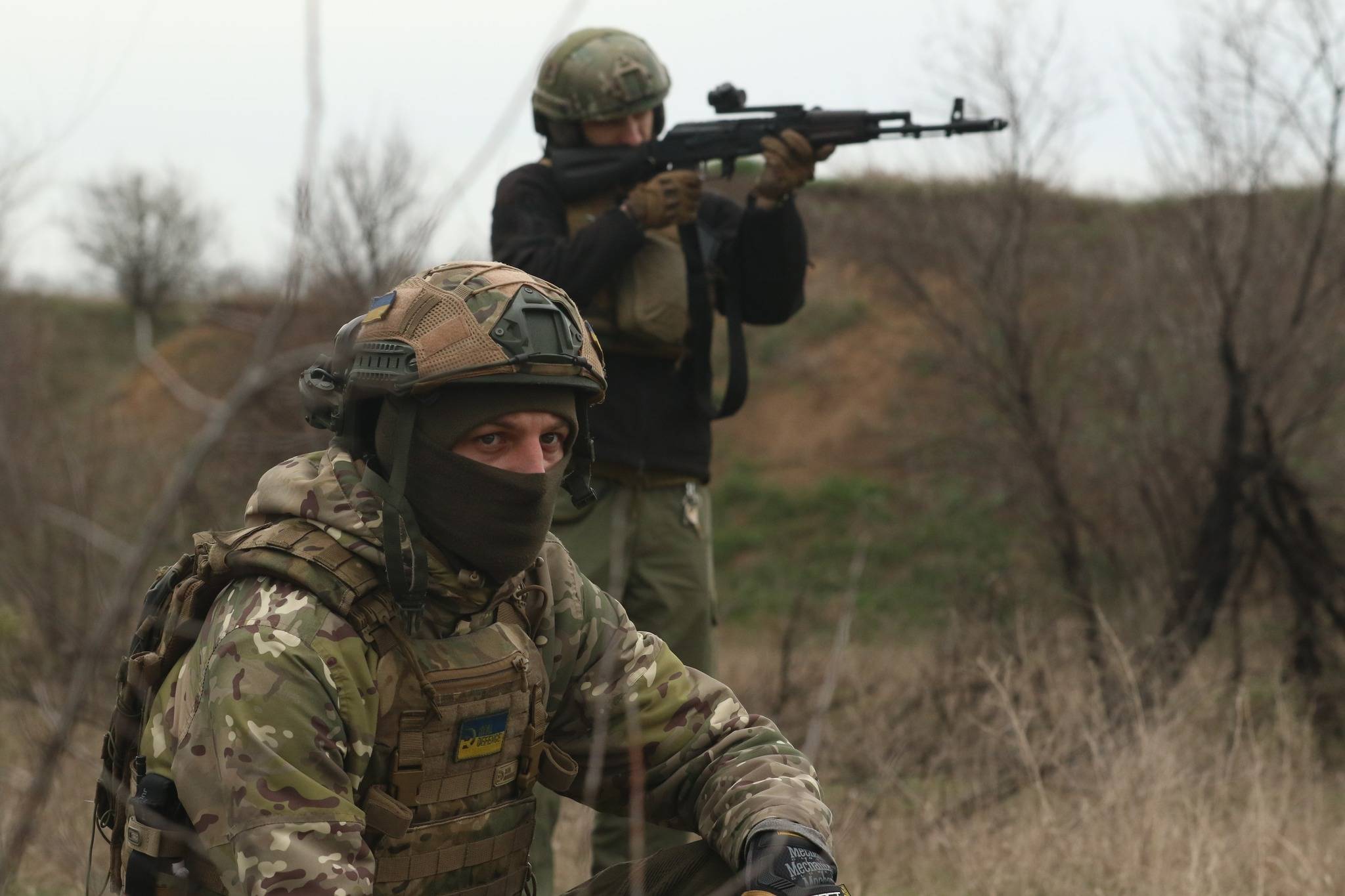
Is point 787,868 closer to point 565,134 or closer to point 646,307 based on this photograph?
point 646,307

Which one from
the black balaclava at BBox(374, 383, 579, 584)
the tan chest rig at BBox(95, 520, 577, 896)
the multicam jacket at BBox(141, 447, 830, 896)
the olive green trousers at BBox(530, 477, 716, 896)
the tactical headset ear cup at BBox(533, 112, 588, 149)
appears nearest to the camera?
the multicam jacket at BBox(141, 447, 830, 896)

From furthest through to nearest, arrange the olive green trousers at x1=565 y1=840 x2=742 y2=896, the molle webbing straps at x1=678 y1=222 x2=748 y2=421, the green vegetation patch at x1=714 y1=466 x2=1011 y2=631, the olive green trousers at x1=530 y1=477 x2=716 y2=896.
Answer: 1. the green vegetation patch at x1=714 y1=466 x2=1011 y2=631
2. the molle webbing straps at x1=678 y1=222 x2=748 y2=421
3. the olive green trousers at x1=530 y1=477 x2=716 y2=896
4. the olive green trousers at x1=565 y1=840 x2=742 y2=896

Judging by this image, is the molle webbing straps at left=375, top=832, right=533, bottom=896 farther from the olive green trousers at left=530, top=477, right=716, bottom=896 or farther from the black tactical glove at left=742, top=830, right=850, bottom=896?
the olive green trousers at left=530, top=477, right=716, bottom=896

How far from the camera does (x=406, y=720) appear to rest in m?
2.32

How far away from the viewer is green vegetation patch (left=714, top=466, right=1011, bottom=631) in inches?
470

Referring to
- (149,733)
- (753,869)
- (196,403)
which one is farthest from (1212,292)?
(196,403)

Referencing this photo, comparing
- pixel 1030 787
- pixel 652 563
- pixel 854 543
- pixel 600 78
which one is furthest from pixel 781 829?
pixel 854 543

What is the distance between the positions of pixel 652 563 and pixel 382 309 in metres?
1.58

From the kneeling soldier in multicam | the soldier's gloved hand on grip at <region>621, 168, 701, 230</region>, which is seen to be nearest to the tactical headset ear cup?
the soldier's gloved hand on grip at <region>621, 168, 701, 230</region>

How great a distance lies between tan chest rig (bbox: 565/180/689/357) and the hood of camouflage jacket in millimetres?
1466

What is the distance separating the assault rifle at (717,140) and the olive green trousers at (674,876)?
6.55ft

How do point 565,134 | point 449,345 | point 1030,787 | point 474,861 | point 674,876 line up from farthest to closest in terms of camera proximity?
point 1030,787, point 565,134, point 674,876, point 474,861, point 449,345

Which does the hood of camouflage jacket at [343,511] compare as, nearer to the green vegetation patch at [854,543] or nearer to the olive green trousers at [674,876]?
the olive green trousers at [674,876]

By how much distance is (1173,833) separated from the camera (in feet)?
13.3
